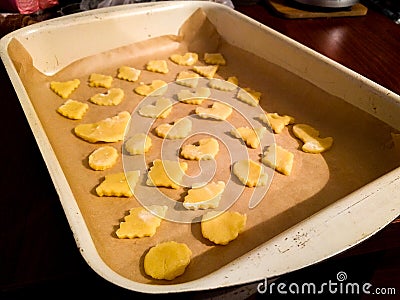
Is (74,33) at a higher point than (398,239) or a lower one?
higher

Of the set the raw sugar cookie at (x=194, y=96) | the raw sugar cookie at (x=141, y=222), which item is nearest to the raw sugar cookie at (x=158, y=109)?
the raw sugar cookie at (x=194, y=96)

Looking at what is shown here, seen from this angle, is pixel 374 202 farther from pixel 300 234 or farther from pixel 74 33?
pixel 74 33

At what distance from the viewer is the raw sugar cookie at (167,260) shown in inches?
23.0

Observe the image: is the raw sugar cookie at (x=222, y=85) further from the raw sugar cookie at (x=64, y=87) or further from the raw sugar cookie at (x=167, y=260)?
the raw sugar cookie at (x=167, y=260)

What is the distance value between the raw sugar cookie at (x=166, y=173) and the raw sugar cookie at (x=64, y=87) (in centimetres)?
30

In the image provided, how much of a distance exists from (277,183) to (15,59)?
61 centimetres

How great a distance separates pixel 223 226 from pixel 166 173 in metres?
0.16

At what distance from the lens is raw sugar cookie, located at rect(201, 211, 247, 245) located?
25.4 inches

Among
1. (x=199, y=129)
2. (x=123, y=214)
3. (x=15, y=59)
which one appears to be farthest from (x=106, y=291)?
(x=15, y=59)

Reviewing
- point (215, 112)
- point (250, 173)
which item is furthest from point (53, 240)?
point (215, 112)

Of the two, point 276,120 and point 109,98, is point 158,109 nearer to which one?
point 109,98

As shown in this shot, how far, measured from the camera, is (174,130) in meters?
0.87

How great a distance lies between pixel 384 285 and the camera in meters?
0.90
